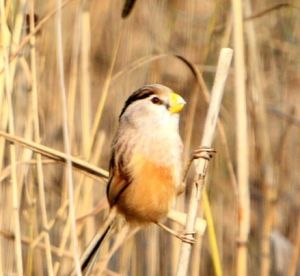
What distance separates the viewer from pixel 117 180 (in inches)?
71.2

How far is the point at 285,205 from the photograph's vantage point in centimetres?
282

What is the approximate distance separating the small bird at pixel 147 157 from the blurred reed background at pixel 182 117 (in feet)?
0.43

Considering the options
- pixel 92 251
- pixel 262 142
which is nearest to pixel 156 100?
pixel 92 251

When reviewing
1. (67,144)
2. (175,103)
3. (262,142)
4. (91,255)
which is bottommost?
(91,255)

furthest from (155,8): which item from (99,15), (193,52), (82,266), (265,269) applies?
(82,266)

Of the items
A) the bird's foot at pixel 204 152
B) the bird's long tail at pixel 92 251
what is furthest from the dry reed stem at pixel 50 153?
the bird's foot at pixel 204 152

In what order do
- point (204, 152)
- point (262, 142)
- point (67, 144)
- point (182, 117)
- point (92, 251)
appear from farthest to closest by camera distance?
point (182, 117), point (262, 142), point (92, 251), point (204, 152), point (67, 144)

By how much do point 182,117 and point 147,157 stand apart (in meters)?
0.82

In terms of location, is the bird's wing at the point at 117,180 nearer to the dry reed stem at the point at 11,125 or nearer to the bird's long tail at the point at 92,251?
the bird's long tail at the point at 92,251

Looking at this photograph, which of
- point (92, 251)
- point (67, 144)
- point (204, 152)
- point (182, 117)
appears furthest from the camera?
point (182, 117)

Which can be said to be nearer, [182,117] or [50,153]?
[50,153]

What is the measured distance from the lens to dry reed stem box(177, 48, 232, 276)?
1.49 meters

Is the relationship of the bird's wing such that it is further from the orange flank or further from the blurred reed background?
the blurred reed background

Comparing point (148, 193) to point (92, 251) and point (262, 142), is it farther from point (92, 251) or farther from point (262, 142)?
point (262, 142)
